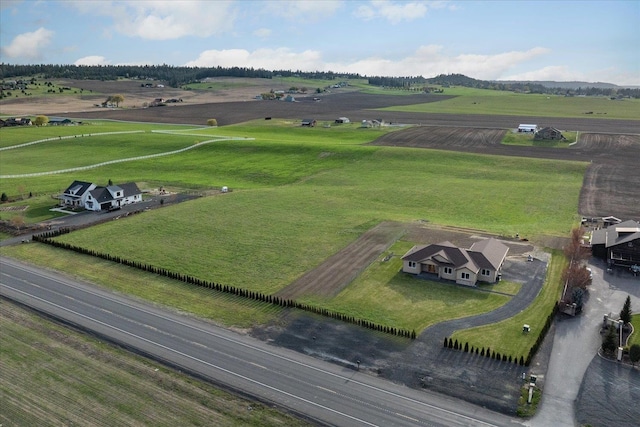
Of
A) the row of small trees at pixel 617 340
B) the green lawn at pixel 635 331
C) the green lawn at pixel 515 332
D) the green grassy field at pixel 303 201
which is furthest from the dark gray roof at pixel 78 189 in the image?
the green lawn at pixel 635 331

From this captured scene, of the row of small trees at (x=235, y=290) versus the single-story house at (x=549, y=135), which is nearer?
the row of small trees at (x=235, y=290)

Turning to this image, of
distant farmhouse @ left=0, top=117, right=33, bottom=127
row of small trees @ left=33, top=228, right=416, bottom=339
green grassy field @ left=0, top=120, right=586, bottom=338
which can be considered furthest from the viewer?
distant farmhouse @ left=0, top=117, right=33, bottom=127

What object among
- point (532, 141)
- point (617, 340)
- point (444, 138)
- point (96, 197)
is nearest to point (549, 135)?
point (532, 141)

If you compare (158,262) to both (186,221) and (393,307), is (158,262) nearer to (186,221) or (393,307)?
(186,221)

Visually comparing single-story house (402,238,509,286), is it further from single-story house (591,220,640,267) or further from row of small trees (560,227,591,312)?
single-story house (591,220,640,267)

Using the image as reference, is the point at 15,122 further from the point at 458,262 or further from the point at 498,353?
the point at 498,353

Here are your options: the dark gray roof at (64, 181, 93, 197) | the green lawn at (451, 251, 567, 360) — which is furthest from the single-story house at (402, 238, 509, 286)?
the dark gray roof at (64, 181, 93, 197)

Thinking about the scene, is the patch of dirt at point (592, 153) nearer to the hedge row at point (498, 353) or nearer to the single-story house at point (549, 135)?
the single-story house at point (549, 135)

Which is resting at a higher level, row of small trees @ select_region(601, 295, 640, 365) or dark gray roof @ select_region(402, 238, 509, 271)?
dark gray roof @ select_region(402, 238, 509, 271)
